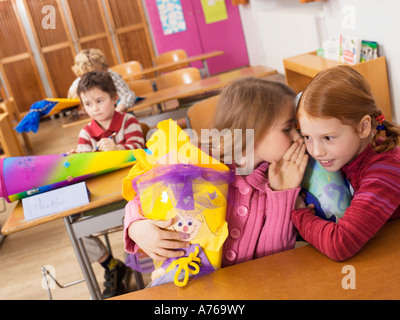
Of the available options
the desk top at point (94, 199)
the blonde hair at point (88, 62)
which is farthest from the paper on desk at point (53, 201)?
the blonde hair at point (88, 62)

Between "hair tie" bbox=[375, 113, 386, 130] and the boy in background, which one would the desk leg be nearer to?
the boy in background

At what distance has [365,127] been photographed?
105 cm

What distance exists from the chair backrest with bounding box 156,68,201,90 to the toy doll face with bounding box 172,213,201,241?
3.10 metres

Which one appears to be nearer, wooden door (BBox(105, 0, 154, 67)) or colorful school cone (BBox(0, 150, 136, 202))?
colorful school cone (BBox(0, 150, 136, 202))

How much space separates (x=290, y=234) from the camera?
1.11 m

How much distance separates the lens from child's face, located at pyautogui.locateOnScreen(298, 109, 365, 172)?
103 centimetres

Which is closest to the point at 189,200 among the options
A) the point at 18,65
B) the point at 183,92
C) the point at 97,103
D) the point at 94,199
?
the point at 94,199

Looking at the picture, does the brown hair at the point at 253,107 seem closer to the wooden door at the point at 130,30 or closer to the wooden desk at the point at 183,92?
the wooden desk at the point at 183,92

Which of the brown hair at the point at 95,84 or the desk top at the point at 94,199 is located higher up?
the brown hair at the point at 95,84

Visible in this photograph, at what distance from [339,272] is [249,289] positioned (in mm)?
176

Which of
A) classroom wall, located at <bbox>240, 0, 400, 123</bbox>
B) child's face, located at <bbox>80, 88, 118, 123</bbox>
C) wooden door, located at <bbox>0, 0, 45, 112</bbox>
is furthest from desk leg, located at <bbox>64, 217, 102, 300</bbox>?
wooden door, located at <bbox>0, 0, 45, 112</bbox>

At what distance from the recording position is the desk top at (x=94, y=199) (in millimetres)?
1717

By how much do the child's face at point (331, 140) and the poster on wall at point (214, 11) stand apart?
23.1 ft

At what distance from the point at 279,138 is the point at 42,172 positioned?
3.56 feet
